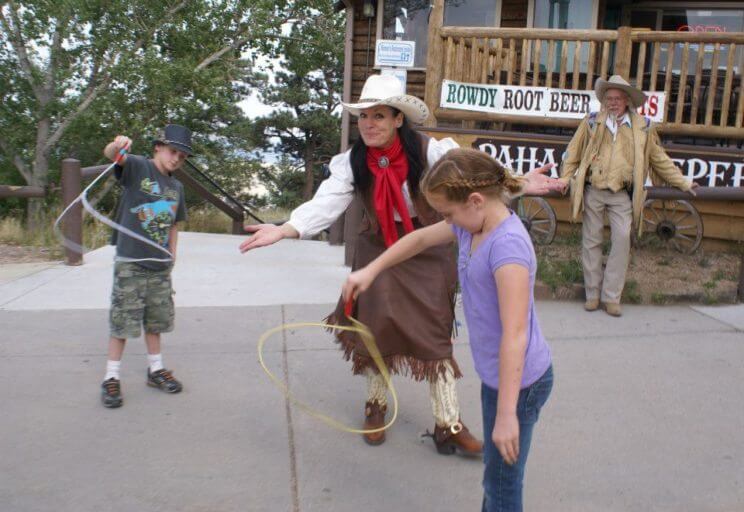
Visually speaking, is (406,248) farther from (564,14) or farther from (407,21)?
(407,21)

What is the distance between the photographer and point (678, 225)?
24.8 ft

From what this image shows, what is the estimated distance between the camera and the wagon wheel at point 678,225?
7418 mm

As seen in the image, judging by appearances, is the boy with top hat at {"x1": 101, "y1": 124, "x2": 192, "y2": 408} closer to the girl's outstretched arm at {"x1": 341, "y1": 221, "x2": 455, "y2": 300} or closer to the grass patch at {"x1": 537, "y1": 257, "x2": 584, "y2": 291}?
the girl's outstretched arm at {"x1": 341, "y1": 221, "x2": 455, "y2": 300}

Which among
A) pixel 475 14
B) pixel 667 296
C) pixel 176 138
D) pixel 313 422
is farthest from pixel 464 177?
pixel 475 14

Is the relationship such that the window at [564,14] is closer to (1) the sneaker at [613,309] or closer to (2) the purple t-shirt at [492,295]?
(1) the sneaker at [613,309]

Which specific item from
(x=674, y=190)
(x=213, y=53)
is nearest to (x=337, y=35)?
(x=213, y=53)

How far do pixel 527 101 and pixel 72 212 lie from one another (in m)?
4.74

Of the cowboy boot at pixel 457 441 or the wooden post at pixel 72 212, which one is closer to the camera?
the cowboy boot at pixel 457 441

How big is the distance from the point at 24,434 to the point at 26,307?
2331mm

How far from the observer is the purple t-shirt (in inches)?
86.2

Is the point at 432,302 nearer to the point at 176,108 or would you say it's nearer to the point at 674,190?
the point at 674,190

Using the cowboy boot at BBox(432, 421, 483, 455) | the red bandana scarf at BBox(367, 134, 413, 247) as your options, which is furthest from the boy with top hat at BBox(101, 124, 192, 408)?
the cowboy boot at BBox(432, 421, 483, 455)

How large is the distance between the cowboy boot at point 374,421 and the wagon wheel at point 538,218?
4348 millimetres

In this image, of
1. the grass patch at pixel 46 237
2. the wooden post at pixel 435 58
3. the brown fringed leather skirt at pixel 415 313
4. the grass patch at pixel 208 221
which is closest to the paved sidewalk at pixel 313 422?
the brown fringed leather skirt at pixel 415 313
